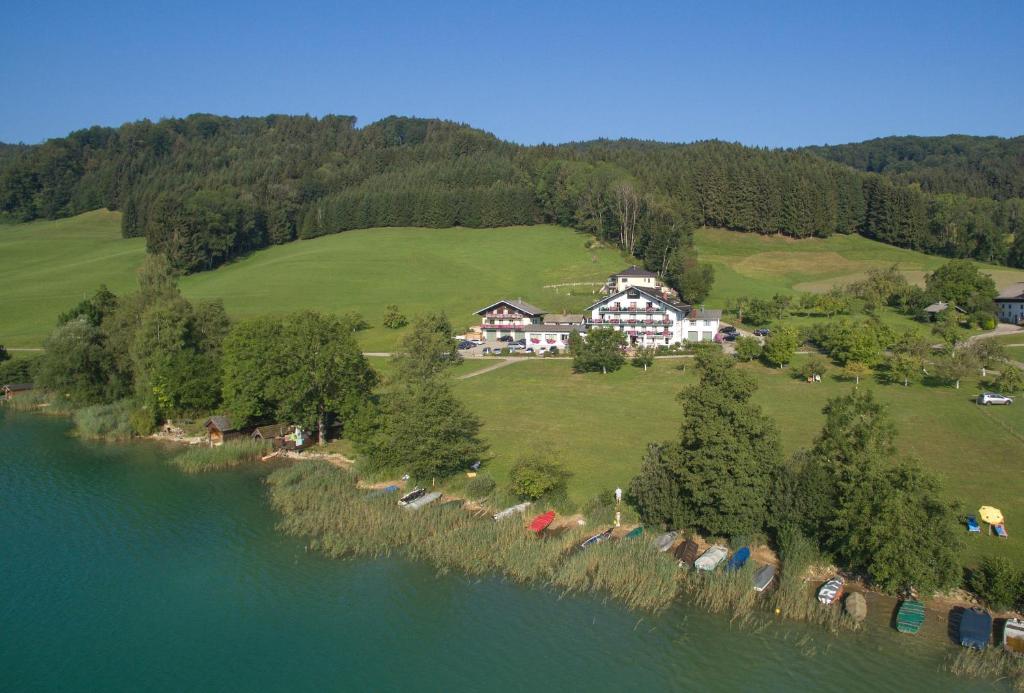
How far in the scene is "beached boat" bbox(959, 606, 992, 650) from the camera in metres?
25.0

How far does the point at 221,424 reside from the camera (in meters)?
49.5

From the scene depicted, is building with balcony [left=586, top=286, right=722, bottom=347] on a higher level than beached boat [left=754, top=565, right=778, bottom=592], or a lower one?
higher

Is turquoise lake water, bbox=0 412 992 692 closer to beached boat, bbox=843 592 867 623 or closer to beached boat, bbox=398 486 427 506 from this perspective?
beached boat, bbox=843 592 867 623

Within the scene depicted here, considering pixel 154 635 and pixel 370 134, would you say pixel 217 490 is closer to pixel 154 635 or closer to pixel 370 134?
pixel 154 635

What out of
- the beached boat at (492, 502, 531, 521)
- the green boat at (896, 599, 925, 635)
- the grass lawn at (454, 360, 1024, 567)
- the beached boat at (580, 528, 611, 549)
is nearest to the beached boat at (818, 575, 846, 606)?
the green boat at (896, 599, 925, 635)

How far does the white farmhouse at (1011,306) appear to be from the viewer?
7844cm

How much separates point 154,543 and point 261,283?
75354 mm

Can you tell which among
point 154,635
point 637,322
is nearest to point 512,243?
point 637,322

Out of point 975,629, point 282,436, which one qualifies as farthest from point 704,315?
point 975,629

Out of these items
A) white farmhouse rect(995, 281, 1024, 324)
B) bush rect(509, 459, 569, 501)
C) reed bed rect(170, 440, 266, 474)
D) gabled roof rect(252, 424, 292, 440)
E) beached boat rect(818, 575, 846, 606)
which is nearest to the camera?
beached boat rect(818, 575, 846, 606)

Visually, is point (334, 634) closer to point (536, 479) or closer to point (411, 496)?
point (411, 496)

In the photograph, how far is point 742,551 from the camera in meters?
31.1

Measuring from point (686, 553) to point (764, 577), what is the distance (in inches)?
130

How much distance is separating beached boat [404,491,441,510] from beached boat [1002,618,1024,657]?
24.6 meters
